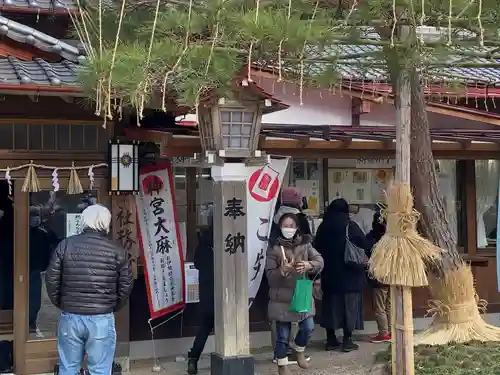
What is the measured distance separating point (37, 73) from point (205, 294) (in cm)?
321

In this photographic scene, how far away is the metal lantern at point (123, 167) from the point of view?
8.24 metres

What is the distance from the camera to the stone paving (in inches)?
339

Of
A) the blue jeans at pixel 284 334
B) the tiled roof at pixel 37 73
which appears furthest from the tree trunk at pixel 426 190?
the tiled roof at pixel 37 73

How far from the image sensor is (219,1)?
198 inches

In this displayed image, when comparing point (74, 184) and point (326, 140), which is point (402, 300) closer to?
point (326, 140)

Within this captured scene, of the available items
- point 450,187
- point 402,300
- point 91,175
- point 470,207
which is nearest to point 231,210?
point 91,175

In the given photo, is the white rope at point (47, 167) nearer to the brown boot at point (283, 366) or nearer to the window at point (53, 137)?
the window at point (53, 137)

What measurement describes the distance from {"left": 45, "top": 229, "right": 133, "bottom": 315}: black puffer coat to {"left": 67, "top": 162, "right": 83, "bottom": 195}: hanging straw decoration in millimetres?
1572

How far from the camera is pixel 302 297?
26.0ft

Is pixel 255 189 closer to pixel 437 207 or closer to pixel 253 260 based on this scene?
pixel 253 260

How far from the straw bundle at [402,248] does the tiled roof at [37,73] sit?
3.35 meters

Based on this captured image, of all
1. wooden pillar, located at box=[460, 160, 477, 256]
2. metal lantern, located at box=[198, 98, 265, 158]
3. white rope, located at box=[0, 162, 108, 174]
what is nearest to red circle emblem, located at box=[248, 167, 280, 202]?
metal lantern, located at box=[198, 98, 265, 158]

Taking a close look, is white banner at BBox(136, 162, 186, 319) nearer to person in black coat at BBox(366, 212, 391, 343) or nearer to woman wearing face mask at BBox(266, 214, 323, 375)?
woman wearing face mask at BBox(266, 214, 323, 375)

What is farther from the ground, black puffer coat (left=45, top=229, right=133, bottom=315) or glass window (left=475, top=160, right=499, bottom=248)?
glass window (left=475, top=160, right=499, bottom=248)
